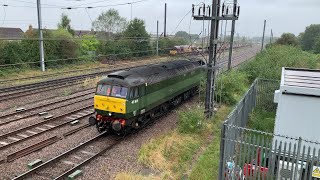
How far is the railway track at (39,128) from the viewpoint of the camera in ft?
42.7

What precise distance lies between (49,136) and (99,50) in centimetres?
4278

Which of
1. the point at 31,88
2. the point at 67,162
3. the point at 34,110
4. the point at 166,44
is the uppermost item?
the point at 166,44

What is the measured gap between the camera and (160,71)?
1709cm

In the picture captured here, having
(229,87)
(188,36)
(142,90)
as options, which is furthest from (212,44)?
(188,36)

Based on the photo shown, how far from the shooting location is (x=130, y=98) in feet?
43.6

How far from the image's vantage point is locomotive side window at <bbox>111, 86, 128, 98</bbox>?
13.3m

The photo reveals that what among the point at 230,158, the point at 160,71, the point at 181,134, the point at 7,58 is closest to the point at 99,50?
the point at 7,58

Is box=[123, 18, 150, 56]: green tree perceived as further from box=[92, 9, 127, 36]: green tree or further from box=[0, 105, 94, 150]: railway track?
box=[0, 105, 94, 150]: railway track

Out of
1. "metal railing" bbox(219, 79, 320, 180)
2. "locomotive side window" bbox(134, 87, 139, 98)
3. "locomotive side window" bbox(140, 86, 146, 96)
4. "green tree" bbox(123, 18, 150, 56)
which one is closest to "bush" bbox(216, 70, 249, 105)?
"locomotive side window" bbox(140, 86, 146, 96)

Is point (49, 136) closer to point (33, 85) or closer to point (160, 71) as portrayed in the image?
point (160, 71)

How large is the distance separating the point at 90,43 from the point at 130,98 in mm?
41917

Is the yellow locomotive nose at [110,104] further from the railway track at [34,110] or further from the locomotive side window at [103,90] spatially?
the railway track at [34,110]

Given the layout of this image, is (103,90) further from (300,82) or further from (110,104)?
(300,82)

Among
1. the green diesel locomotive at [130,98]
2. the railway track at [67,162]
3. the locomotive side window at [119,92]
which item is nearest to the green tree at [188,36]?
the green diesel locomotive at [130,98]
